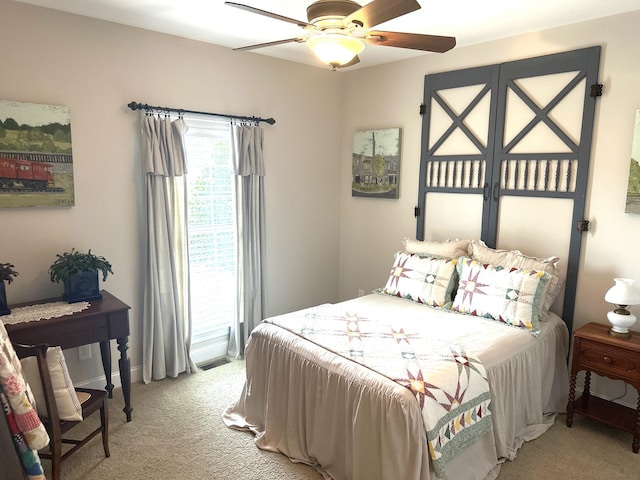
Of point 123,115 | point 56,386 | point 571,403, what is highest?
point 123,115

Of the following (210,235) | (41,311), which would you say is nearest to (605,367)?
(210,235)

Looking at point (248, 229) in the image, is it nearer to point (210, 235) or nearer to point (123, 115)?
point (210, 235)

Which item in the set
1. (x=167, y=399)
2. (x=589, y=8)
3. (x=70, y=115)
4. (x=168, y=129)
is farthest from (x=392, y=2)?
(x=167, y=399)

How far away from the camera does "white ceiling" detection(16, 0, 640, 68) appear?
2682mm

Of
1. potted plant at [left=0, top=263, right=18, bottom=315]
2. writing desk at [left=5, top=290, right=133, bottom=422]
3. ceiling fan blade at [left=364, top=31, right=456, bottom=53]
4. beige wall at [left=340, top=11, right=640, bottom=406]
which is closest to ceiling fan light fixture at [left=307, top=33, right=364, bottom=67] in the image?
ceiling fan blade at [left=364, top=31, right=456, bottom=53]

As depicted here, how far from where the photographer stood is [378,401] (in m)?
2.02

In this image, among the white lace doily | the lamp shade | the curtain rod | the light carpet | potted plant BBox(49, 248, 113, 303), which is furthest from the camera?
the curtain rod

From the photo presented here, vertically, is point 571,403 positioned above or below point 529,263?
below

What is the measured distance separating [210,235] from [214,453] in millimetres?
1735

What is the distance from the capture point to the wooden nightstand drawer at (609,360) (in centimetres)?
256

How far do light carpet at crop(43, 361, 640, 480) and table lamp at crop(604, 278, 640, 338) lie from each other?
2.20 ft

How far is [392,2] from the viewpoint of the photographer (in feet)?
5.76

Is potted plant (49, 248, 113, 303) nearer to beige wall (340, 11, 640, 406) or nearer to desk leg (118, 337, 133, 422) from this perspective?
desk leg (118, 337, 133, 422)

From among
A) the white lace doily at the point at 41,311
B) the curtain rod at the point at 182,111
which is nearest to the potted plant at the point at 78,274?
the white lace doily at the point at 41,311
